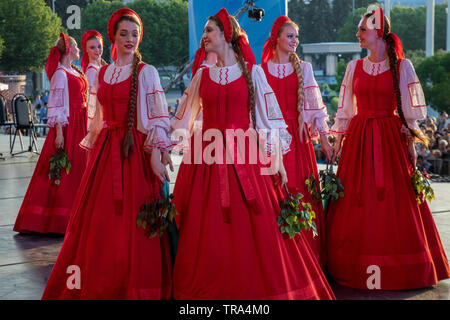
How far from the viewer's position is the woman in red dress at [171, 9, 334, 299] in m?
3.56

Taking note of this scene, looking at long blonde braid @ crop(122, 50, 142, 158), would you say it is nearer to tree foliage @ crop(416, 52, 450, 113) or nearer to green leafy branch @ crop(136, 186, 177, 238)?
green leafy branch @ crop(136, 186, 177, 238)

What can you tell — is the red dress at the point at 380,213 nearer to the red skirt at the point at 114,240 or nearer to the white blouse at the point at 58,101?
the red skirt at the point at 114,240

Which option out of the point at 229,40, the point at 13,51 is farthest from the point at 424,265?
the point at 13,51

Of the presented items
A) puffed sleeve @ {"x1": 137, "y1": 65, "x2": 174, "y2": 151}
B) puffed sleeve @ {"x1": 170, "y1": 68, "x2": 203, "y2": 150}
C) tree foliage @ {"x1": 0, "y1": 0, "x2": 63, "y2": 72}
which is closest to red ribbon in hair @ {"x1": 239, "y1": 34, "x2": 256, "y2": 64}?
puffed sleeve @ {"x1": 170, "y1": 68, "x2": 203, "y2": 150}

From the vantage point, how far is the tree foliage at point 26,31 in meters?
28.7

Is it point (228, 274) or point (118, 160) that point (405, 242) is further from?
point (118, 160)

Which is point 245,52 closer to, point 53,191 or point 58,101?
point 58,101

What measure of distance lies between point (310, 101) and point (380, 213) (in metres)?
1.00

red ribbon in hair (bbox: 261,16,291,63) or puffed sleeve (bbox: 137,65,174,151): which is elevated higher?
red ribbon in hair (bbox: 261,16,291,63)

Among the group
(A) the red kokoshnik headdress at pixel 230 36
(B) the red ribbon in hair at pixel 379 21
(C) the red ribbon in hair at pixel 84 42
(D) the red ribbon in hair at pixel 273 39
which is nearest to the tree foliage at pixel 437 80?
(C) the red ribbon in hair at pixel 84 42

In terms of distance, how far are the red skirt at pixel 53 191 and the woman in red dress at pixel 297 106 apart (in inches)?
78.3

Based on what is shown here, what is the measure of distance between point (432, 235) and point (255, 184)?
5.17 feet

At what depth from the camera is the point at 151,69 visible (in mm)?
4020

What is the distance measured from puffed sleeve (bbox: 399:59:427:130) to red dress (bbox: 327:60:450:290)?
9 cm
